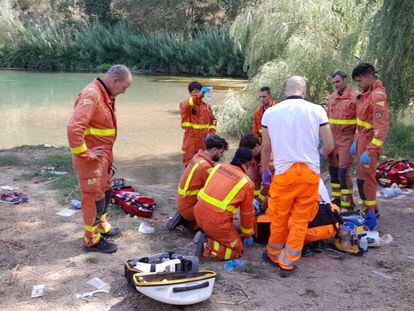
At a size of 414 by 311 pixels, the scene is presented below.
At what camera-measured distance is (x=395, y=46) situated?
22.8 ft

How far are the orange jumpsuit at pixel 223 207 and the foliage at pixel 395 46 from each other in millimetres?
3993

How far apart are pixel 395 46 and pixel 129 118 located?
958 centimetres

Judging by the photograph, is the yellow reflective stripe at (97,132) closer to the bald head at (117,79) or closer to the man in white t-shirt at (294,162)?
the bald head at (117,79)

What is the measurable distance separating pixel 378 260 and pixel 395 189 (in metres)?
2.53

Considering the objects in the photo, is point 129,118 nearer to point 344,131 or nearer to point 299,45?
Answer: point 299,45

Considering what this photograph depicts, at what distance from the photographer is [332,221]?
4.49m

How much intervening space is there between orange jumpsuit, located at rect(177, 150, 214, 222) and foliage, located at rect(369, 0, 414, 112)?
388cm

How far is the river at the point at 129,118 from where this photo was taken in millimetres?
9542

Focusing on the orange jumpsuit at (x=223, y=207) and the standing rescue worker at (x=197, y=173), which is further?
the standing rescue worker at (x=197, y=173)

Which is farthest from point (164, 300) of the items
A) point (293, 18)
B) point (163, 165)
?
point (293, 18)

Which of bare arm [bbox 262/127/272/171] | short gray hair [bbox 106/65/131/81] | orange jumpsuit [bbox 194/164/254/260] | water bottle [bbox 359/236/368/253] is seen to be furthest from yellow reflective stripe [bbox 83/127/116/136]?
water bottle [bbox 359/236/368/253]

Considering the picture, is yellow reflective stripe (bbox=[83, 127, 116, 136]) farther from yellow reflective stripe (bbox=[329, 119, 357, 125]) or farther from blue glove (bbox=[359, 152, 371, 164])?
yellow reflective stripe (bbox=[329, 119, 357, 125])

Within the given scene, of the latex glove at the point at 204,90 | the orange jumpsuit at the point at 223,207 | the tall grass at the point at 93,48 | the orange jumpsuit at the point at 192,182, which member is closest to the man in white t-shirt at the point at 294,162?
the orange jumpsuit at the point at 223,207

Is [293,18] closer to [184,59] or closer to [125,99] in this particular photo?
[125,99]
